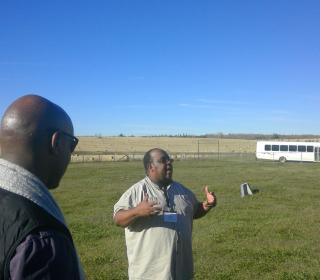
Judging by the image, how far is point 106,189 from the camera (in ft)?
74.1

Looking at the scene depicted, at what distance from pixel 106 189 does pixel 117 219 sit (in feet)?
60.7

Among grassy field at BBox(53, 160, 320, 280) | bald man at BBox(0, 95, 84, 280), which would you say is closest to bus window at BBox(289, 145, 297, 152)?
grassy field at BBox(53, 160, 320, 280)

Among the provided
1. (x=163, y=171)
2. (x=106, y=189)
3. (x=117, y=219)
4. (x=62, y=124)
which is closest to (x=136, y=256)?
(x=117, y=219)

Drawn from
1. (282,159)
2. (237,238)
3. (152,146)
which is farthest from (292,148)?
(152,146)

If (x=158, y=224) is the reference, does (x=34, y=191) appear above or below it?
above

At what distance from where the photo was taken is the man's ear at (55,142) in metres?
1.82

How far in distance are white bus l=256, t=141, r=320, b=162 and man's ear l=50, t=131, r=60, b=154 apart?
50042 mm

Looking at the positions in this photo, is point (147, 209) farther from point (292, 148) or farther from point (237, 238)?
point (292, 148)

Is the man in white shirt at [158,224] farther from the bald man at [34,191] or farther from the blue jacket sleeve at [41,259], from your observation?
the blue jacket sleeve at [41,259]

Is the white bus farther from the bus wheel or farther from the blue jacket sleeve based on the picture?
the blue jacket sleeve

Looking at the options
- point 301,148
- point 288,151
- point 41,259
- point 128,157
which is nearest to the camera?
point 41,259

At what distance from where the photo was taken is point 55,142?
1.83 meters

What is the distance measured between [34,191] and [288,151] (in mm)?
52302

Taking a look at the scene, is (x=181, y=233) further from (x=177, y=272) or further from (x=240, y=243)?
(x=240, y=243)
